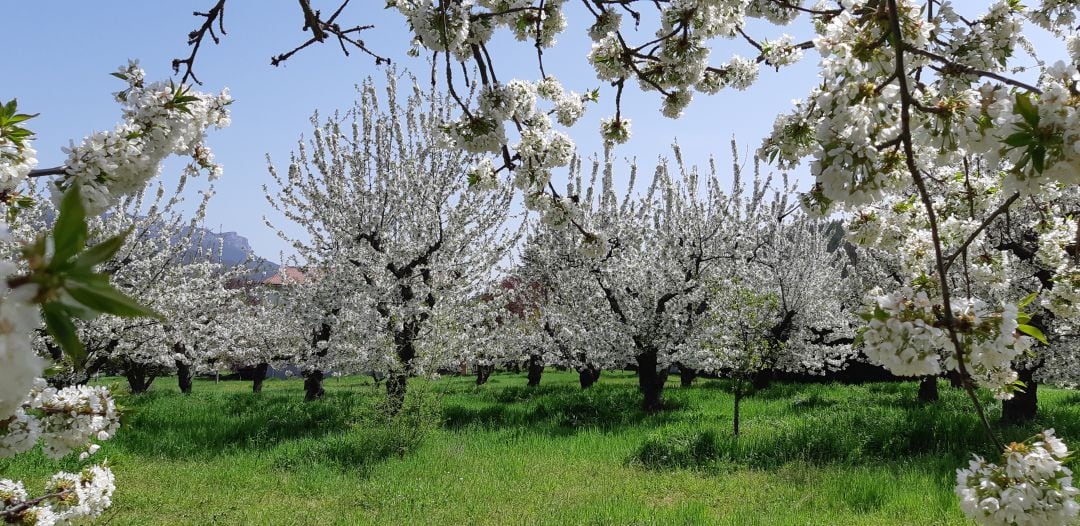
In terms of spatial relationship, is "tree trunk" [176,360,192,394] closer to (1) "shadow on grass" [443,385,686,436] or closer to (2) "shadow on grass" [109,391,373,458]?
(2) "shadow on grass" [109,391,373,458]

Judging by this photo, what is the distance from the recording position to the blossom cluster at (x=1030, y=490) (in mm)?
1673

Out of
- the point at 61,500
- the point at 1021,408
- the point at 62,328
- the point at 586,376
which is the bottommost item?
the point at 586,376

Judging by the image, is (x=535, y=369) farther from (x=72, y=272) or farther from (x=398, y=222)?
(x=72, y=272)

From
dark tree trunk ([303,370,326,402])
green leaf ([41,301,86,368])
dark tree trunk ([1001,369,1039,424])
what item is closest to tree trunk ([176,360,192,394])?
dark tree trunk ([303,370,326,402])

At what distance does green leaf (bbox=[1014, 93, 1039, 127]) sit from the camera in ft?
4.94

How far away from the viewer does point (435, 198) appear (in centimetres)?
1152

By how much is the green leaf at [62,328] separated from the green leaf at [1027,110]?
201 cm

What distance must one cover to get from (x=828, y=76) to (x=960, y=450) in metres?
7.94

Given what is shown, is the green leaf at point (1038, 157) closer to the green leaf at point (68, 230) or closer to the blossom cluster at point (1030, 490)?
the blossom cluster at point (1030, 490)

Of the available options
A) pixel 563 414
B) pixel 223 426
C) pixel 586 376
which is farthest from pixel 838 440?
pixel 586 376

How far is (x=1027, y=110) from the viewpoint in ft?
4.95

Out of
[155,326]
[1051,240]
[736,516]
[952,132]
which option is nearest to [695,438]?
[736,516]

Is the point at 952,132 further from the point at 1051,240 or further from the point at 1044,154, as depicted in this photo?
the point at 1051,240

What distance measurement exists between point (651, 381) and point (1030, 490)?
10.4 metres
